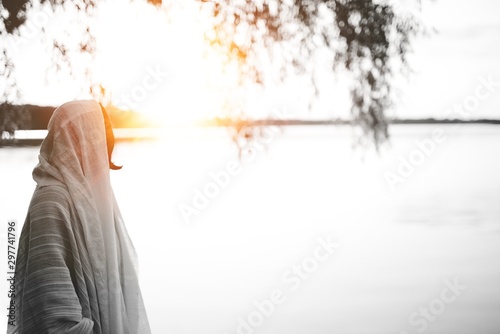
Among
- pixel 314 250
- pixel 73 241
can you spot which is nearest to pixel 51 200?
pixel 73 241

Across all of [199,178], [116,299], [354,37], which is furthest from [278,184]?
[116,299]

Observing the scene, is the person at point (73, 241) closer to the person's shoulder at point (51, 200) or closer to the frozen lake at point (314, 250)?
the person's shoulder at point (51, 200)

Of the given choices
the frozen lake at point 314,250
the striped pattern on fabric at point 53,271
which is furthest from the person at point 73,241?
the frozen lake at point 314,250

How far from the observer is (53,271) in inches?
54.0

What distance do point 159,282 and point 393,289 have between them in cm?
230

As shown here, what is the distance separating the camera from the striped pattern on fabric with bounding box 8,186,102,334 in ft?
4.45

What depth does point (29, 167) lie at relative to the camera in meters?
16.2

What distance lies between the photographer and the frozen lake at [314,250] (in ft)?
14.7

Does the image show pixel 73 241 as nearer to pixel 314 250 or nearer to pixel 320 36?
pixel 320 36

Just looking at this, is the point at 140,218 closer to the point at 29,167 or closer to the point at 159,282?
the point at 159,282

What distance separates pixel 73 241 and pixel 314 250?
225 inches

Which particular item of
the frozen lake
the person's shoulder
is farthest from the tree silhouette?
the person's shoulder

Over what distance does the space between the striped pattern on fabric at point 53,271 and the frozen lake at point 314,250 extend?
5.08 ft

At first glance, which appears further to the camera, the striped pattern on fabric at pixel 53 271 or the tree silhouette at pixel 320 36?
the tree silhouette at pixel 320 36
